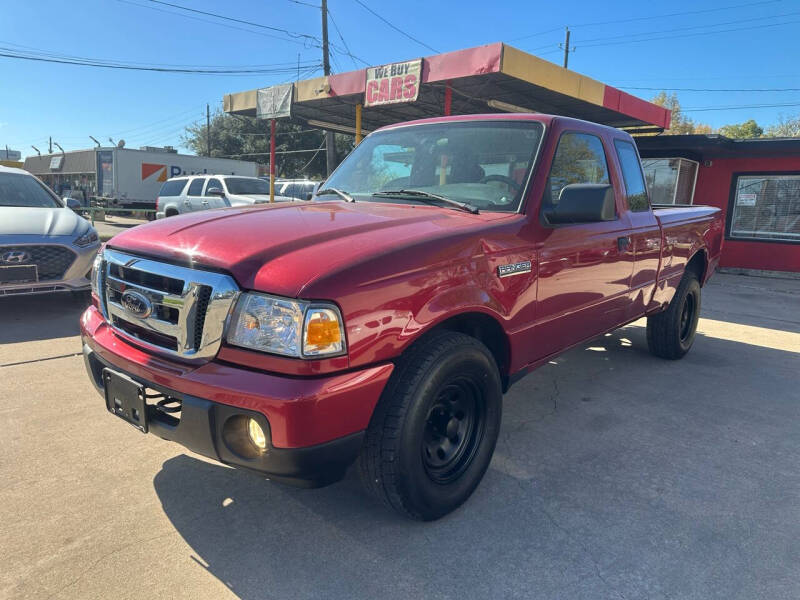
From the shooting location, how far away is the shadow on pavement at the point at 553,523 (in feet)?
7.11

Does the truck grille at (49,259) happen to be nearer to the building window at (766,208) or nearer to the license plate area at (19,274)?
the license plate area at (19,274)

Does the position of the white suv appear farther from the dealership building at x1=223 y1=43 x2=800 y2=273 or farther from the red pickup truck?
the red pickup truck

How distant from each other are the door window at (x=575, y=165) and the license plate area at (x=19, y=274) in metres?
5.38

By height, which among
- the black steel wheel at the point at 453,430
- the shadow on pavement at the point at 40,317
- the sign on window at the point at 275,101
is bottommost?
the shadow on pavement at the point at 40,317

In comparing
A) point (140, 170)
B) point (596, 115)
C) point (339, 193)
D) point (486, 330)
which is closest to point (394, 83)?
point (596, 115)

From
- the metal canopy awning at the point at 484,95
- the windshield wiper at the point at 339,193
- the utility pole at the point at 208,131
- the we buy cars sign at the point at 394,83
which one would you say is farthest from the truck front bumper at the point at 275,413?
the utility pole at the point at 208,131

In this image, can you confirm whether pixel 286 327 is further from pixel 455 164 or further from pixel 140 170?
pixel 140 170

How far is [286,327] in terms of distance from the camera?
1.95 m

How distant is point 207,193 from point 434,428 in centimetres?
1370

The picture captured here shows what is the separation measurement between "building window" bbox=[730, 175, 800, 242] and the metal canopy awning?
2523mm

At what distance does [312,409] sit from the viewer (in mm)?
1896

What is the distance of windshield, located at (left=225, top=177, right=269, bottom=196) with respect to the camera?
47.6ft

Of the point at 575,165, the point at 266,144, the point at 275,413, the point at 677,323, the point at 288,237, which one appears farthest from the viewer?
the point at 266,144

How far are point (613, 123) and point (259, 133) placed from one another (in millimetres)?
37300
